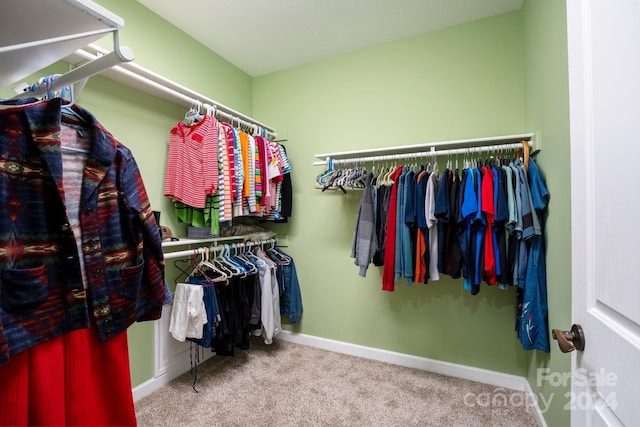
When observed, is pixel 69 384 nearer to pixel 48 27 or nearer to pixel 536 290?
pixel 48 27

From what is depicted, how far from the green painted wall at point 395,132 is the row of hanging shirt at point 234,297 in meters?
0.22

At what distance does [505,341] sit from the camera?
2.02m

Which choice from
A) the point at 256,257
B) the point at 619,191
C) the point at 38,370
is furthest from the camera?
the point at 256,257

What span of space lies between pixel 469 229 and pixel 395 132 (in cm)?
105

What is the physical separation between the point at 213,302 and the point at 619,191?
2052 mm

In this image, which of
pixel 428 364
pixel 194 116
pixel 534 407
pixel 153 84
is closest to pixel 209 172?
pixel 194 116

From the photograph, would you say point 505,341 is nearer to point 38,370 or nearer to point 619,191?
point 619,191

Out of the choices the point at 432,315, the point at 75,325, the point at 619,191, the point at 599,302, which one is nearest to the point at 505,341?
the point at 432,315

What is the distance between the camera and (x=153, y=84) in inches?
68.0

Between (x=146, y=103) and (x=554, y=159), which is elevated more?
(x=146, y=103)

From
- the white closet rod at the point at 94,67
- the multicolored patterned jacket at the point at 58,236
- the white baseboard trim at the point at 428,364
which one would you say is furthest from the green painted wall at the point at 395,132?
the white closet rod at the point at 94,67

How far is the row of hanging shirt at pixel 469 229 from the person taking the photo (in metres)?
1.55

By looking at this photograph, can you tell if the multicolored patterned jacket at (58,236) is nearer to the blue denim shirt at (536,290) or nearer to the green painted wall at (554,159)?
the green painted wall at (554,159)

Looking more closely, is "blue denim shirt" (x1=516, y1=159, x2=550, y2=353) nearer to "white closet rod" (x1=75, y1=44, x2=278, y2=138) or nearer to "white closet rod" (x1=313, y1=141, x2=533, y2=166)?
"white closet rod" (x1=313, y1=141, x2=533, y2=166)
